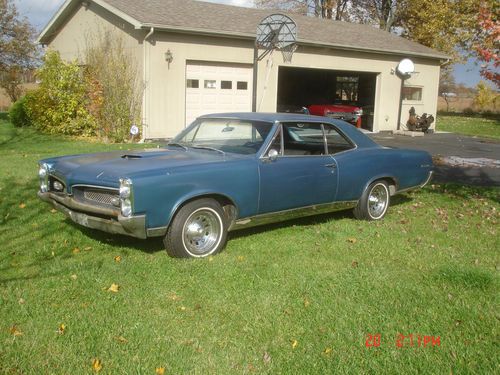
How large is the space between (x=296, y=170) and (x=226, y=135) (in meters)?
0.91

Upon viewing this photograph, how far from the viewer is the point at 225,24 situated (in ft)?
56.0

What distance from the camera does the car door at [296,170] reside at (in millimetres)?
5777

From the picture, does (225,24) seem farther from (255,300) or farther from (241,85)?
(255,300)

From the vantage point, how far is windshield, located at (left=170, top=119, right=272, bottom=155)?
597 centimetres

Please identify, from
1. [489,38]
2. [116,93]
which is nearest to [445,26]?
[116,93]

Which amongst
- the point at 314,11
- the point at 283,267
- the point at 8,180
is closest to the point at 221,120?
the point at 283,267

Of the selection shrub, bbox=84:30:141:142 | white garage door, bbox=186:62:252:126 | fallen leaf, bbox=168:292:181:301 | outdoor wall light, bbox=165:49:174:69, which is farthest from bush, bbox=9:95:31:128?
fallen leaf, bbox=168:292:181:301

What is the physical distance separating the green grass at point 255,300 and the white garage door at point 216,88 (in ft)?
32.3

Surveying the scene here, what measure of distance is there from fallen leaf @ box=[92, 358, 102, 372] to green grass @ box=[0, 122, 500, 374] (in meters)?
0.03

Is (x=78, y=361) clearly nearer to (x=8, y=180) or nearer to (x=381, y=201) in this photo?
(x=381, y=201)

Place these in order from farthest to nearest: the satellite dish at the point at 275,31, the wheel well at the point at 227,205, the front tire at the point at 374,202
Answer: the satellite dish at the point at 275,31 → the front tire at the point at 374,202 → the wheel well at the point at 227,205

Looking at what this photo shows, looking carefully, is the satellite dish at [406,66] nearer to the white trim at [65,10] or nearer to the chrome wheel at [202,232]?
the white trim at [65,10]

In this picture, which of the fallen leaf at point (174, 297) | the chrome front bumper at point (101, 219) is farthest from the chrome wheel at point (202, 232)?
the fallen leaf at point (174, 297)

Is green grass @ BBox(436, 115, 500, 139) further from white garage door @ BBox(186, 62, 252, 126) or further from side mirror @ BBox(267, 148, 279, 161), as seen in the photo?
side mirror @ BBox(267, 148, 279, 161)
